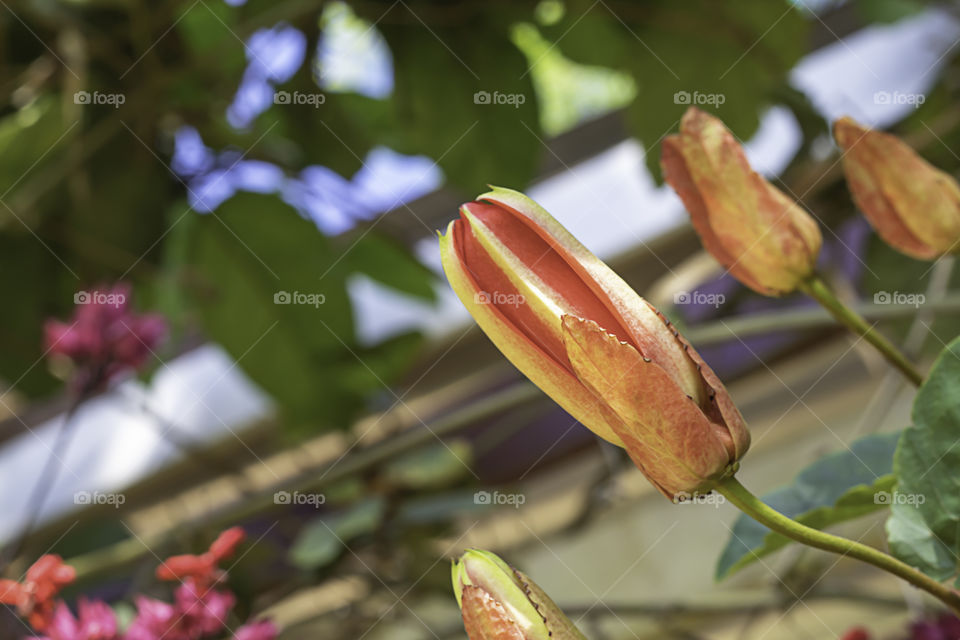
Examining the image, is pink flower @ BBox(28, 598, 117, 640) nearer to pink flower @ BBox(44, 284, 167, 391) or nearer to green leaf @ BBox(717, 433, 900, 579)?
green leaf @ BBox(717, 433, 900, 579)

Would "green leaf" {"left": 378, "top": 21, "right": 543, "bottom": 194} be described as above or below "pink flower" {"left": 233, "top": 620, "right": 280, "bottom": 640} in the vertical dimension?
above

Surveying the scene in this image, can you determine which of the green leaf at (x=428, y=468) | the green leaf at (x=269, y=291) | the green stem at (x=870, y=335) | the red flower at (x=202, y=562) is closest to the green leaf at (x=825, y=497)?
the green stem at (x=870, y=335)

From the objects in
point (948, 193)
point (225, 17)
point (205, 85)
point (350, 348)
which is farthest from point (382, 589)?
point (948, 193)

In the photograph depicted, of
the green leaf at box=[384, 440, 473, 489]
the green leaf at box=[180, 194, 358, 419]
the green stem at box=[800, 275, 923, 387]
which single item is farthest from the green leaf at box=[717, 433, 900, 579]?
the green leaf at box=[384, 440, 473, 489]

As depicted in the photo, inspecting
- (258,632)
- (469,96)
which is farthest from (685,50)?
(258,632)

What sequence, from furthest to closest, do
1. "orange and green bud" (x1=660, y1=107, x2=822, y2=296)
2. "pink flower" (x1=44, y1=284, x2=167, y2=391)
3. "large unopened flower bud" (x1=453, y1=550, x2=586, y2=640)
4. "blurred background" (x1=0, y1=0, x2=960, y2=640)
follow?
"blurred background" (x1=0, y1=0, x2=960, y2=640)
"pink flower" (x1=44, y1=284, x2=167, y2=391)
"orange and green bud" (x1=660, y1=107, x2=822, y2=296)
"large unopened flower bud" (x1=453, y1=550, x2=586, y2=640)

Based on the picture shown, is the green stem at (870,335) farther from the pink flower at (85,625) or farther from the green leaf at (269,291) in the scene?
the green leaf at (269,291)
